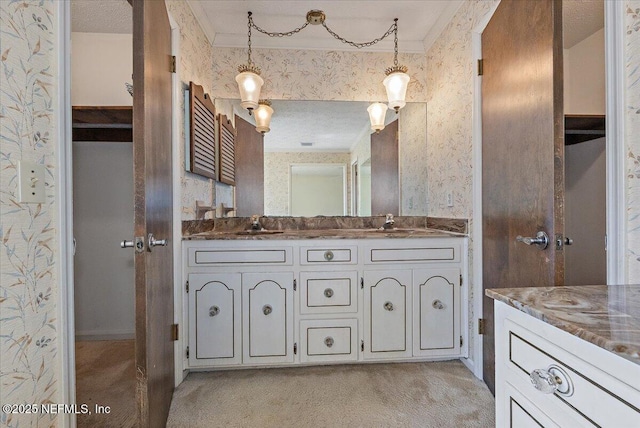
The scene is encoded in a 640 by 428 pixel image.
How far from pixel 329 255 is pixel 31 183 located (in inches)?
56.7

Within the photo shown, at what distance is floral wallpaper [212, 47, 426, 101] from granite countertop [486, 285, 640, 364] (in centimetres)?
210

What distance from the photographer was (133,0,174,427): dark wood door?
113 cm

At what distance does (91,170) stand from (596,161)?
3613mm

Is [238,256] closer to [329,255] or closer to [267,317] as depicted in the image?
[267,317]

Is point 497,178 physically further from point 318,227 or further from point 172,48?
point 172,48

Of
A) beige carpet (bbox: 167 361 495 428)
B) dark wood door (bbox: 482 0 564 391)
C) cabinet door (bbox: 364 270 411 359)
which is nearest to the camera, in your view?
dark wood door (bbox: 482 0 564 391)

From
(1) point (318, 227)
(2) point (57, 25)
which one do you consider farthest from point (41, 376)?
(1) point (318, 227)

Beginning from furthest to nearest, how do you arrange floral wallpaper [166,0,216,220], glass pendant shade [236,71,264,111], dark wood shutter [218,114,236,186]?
dark wood shutter [218,114,236,186]
glass pendant shade [236,71,264,111]
floral wallpaper [166,0,216,220]

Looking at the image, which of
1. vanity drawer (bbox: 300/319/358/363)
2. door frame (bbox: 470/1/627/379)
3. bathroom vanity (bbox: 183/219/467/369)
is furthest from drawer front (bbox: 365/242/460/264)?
door frame (bbox: 470/1/627/379)

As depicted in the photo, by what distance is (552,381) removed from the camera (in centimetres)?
60

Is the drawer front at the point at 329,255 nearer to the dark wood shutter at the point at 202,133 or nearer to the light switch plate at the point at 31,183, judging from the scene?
the dark wood shutter at the point at 202,133

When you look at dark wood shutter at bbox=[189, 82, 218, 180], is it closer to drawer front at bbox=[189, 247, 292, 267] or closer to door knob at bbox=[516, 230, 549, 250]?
drawer front at bbox=[189, 247, 292, 267]

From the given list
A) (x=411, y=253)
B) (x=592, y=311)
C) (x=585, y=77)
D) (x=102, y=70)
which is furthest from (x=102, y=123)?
(x=585, y=77)

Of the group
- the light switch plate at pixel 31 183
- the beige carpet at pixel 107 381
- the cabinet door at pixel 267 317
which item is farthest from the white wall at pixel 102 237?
the light switch plate at pixel 31 183
